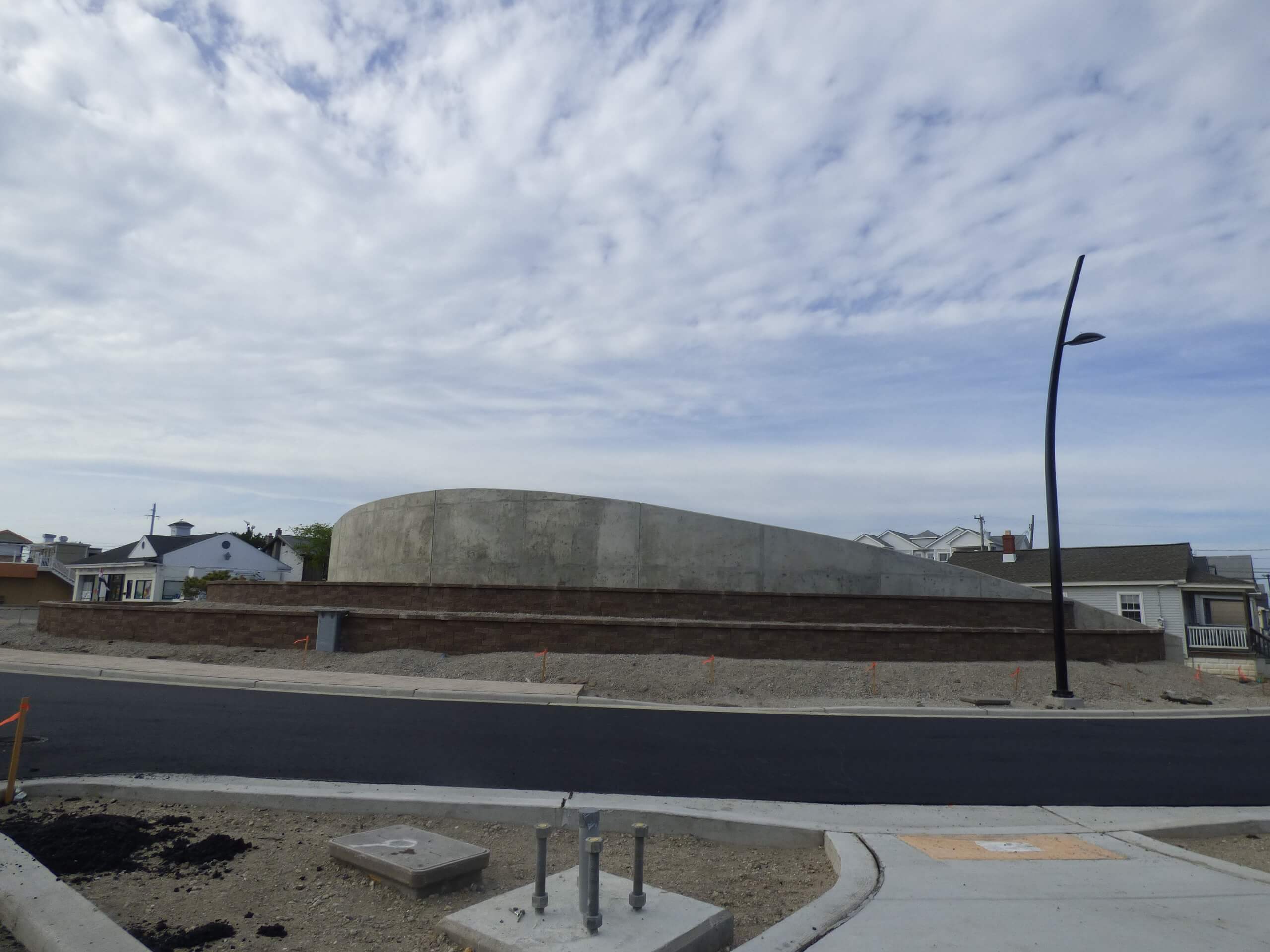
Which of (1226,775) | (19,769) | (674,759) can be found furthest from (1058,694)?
(19,769)

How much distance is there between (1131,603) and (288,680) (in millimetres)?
32715

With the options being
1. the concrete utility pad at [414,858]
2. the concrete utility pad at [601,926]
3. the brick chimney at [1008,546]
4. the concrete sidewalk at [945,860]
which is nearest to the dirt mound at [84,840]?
the concrete sidewalk at [945,860]

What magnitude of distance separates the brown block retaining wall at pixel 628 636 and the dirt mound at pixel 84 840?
41.2 ft

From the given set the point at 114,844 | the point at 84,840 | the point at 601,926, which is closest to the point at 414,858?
the point at 601,926

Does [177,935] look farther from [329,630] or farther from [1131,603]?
[1131,603]

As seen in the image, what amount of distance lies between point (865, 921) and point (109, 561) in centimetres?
7071

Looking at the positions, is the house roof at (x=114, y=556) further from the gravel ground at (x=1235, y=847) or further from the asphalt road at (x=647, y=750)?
the gravel ground at (x=1235, y=847)

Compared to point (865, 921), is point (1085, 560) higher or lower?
higher

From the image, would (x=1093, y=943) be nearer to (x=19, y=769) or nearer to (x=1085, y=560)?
(x=19, y=769)

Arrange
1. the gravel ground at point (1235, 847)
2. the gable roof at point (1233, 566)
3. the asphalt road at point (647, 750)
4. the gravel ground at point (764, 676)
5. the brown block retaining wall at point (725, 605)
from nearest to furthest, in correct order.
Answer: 1. the gravel ground at point (1235, 847)
2. the asphalt road at point (647, 750)
3. the gravel ground at point (764, 676)
4. the brown block retaining wall at point (725, 605)
5. the gable roof at point (1233, 566)

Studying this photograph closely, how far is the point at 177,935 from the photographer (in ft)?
14.3

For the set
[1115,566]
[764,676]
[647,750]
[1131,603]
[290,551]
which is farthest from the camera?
[290,551]

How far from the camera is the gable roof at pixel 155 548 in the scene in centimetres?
5866

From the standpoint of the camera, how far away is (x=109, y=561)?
62.6 m
